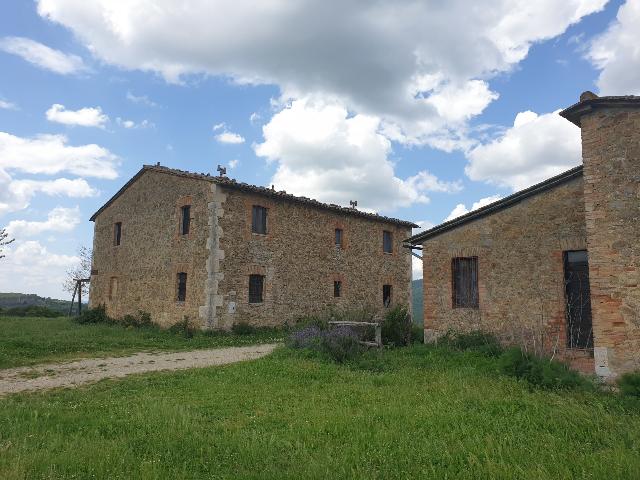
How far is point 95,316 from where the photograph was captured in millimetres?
22000

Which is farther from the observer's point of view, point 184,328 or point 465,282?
point 184,328

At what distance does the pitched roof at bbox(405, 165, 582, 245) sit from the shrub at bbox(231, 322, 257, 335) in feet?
25.2

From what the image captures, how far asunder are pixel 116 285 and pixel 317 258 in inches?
398

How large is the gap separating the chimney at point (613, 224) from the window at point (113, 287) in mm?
20627

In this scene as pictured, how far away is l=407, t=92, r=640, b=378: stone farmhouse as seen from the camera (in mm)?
7891

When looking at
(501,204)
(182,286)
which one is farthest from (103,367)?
(501,204)

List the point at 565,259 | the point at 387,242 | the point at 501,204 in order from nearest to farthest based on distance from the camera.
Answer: the point at 565,259, the point at 501,204, the point at 387,242

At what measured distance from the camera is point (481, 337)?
10984mm

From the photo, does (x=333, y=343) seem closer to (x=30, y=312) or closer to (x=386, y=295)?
(x=386, y=295)

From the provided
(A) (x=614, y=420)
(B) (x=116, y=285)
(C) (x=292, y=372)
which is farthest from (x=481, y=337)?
(B) (x=116, y=285)

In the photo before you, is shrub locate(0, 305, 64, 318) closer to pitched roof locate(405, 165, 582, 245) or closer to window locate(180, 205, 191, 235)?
window locate(180, 205, 191, 235)

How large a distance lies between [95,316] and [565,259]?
20.4 m

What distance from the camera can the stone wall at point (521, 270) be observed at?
10.2 m

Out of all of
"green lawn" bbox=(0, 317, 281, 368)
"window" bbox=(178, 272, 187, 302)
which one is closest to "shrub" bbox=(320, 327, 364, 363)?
"green lawn" bbox=(0, 317, 281, 368)
